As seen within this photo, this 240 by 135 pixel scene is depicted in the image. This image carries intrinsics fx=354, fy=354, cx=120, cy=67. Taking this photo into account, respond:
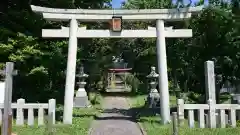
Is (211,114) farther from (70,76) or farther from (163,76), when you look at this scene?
(70,76)

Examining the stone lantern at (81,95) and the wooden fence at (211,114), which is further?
the stone lantern at (81,95)

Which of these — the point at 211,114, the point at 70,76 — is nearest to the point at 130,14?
the point at 70,76

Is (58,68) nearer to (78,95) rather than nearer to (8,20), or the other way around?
(8,20)

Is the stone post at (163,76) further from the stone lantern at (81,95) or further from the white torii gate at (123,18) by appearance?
the stone lantern at (81,95)

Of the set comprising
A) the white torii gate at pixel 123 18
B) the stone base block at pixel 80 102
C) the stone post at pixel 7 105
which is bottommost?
the stone base block at pixel 80 102

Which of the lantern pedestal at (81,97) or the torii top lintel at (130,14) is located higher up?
the torii top lintel at (130,14)

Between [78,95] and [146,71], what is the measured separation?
46.4 ft

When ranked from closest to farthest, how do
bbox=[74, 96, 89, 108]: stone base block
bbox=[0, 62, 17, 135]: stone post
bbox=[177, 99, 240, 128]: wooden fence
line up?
bbox=[0, 62, 17, 135]: stone post → bbox=[177, 99, 240, 128]: wooden fence → bbox=[74, 96, 89, 108]: stone base block

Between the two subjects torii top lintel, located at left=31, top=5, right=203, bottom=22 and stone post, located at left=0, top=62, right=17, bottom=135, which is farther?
torii top lintel, located at left=31, top=5, right=203, bottom=22

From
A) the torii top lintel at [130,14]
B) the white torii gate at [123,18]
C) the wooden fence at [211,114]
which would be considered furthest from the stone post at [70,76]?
the wooden fence at [211,114]

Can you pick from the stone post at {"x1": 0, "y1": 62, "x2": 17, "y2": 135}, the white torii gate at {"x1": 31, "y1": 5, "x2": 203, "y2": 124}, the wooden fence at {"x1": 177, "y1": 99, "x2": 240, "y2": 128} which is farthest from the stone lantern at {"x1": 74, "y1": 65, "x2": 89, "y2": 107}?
the stone post at {"x1": 0, "y1": 62, "x2": 17, "y2": 135}

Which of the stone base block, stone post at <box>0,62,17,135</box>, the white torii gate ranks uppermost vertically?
the white torii gate

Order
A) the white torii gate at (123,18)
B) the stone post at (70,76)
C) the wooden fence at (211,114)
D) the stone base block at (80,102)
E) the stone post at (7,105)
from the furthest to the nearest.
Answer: the stone base block at (80,102)
the white torii gate at (123,18)
the stone post at (70,76)
the wooden fence at (211,114)
the stone post at (7,105)

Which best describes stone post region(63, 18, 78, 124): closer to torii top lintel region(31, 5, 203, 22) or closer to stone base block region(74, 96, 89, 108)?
torii top lintel region(31, 5, 203, 22)
